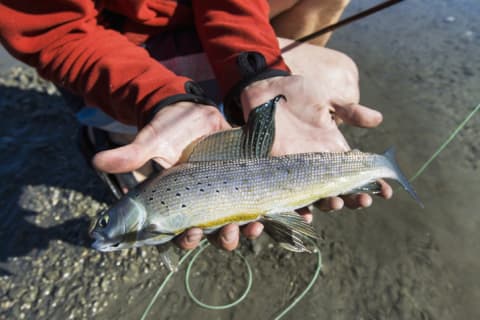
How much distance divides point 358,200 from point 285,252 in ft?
3.59

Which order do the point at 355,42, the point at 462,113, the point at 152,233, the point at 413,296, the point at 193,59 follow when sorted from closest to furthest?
the point at 152,233, the point at 413,296, the point at 193,59, the point at 462,113, the point at 355,42

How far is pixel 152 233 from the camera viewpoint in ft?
6.77

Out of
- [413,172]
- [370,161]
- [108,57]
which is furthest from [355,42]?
[108,57]

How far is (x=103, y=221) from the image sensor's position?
2.05m

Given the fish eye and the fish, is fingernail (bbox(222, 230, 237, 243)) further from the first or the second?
the fish eye

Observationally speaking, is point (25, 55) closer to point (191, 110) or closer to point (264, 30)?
point (191, 110)

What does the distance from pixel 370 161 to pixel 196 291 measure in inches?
68.8

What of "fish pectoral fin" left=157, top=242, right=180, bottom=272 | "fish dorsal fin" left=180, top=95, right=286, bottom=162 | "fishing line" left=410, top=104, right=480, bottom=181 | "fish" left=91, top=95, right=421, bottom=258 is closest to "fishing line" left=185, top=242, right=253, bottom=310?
"fish pectoral fin" left=157, top=242, right=180, bottom=272

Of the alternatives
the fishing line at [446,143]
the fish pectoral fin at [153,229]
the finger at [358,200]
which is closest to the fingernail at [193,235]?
the fish pectoral fin at [153,229]

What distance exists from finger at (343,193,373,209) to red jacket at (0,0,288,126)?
109cm

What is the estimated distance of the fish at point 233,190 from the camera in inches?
81.4

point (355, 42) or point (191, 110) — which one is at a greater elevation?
point (191, 110)

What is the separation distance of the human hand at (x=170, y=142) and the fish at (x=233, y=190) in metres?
0.09

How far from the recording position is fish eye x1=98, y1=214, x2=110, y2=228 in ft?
6.69
